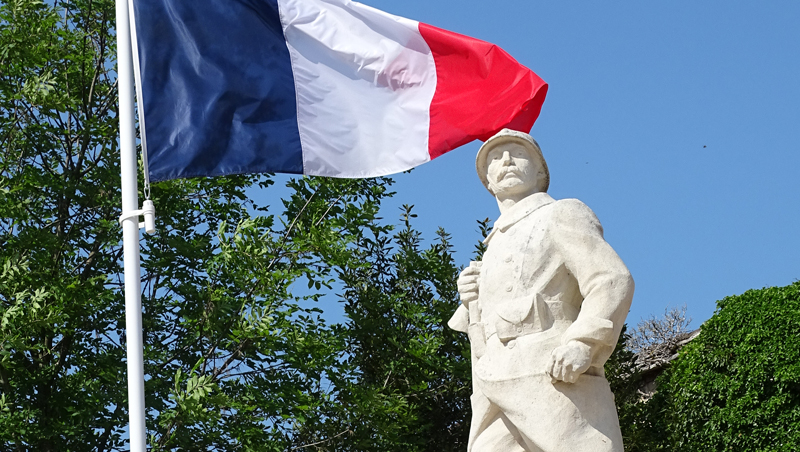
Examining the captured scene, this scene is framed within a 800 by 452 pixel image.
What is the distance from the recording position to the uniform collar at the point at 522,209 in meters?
5.83

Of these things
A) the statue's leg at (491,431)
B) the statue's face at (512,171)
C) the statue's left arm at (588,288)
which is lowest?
the statue's leg at (491,431)

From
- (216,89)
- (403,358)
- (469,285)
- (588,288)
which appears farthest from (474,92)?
(403,358)

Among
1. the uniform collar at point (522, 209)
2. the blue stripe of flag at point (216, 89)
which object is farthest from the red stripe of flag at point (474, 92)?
the uniform collar at point (522, 209)

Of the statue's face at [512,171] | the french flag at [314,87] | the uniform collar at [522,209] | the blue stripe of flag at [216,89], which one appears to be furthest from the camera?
the french flag at [314,87]

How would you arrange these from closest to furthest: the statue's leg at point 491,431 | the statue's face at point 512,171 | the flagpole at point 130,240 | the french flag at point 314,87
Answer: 1. the statue's leg at point 491,431
2. the statue's face at point 512,171
3. the flagpole at point 130,240
4. the french flag at point 314,87

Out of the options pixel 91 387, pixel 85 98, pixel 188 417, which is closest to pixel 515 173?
pixel 188 417

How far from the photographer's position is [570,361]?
5.15 metres

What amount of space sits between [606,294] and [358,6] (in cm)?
302

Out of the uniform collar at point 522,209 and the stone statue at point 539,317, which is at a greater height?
the uniform collar at point 522,209

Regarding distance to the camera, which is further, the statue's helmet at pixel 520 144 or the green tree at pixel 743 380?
the green tree at pixel 743 380

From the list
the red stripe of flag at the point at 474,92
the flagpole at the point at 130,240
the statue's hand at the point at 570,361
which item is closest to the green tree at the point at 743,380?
the red stripe of flag at the point at 474,92

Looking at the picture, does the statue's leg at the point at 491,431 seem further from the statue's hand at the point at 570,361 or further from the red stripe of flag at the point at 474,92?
the red stripe of flag at the point at 474,92

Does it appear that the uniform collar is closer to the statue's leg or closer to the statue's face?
the statue's face

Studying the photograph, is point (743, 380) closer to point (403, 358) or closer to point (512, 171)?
point (403, 358)
